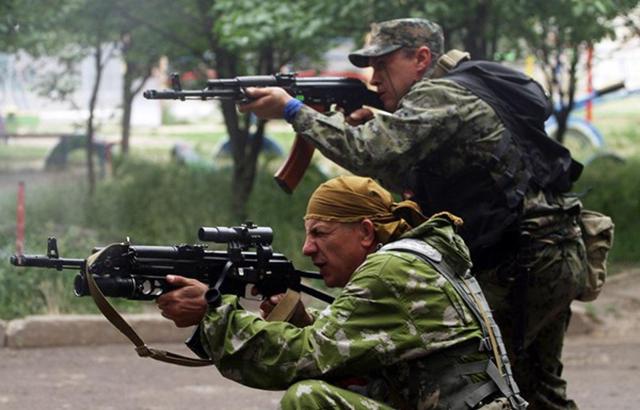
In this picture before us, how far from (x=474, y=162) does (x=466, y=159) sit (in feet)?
0.10

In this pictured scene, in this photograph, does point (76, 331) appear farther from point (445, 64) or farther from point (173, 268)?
point (173, 268)

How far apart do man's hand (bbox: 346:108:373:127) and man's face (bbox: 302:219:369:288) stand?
129cm

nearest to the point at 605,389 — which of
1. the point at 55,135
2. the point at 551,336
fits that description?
the point at 551,336

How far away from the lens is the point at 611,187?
448 inches

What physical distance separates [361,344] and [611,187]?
8166 millimetres

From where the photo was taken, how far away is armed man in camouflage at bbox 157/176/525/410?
360 cm

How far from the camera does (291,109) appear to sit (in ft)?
15.6

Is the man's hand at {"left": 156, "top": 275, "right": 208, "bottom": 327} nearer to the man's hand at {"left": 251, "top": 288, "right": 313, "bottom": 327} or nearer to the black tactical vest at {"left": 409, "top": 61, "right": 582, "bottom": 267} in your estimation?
the man's hand at {"left": 251, "top": 288, "right": 313, "bottom": 327}

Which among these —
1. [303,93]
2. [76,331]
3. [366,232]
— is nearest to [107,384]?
[76,331]

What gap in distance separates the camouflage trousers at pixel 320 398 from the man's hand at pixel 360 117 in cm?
169

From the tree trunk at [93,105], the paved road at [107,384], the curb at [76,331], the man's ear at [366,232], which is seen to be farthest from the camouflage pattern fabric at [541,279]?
the tree trunk at [93,105]

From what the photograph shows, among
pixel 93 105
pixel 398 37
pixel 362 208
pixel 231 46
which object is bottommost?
pixel 93 105

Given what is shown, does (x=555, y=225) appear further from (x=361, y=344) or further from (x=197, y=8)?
(x=197, y=8)

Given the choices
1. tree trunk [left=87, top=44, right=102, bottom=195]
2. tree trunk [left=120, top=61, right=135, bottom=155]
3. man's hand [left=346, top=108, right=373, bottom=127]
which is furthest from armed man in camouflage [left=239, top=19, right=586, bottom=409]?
tree trunk [left=120, top=61, right=135, bottom=155]
